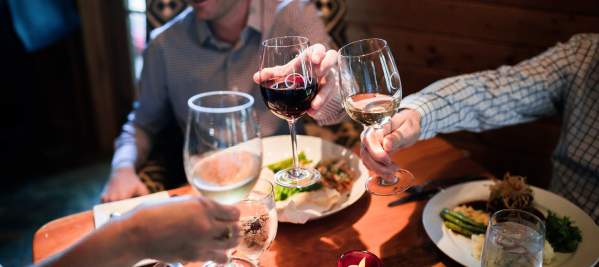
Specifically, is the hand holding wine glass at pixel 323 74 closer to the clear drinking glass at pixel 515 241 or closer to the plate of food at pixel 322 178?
the plate of food at pixel 322 178

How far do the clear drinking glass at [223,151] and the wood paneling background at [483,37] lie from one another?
5.00 ft

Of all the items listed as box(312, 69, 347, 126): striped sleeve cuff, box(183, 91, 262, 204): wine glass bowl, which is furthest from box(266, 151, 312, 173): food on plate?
box(183, 91, 262, 204): wine glass bowl

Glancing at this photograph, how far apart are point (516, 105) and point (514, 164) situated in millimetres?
853

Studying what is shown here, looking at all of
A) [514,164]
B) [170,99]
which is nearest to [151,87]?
[170,99]

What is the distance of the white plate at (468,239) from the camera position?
1.03 meters

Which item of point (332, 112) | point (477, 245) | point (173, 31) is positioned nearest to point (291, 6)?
point (173, 31)

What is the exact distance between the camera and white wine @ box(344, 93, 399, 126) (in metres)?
1.04

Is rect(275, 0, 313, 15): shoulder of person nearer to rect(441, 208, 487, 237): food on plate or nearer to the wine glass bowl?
rect(441, 208, 487, 237): food on plate

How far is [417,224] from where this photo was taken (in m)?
1.17

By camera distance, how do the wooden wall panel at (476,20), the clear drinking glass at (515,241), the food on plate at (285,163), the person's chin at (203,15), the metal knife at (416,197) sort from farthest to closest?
1. the wooden wall panel at (476,20)
2. the person's chin at (203,15)
3. the food on plate at (285,163)
4. the metal knife at (416,197)
5. the clear drinking glass at (515,241)

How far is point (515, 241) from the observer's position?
3.04 feet

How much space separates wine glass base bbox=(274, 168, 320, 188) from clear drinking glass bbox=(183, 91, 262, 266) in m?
0.28

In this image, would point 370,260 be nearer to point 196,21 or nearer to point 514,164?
point 196,21

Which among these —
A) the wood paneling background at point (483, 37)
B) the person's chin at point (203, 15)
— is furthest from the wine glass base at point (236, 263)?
the wood paneling background at point (483, 37)
